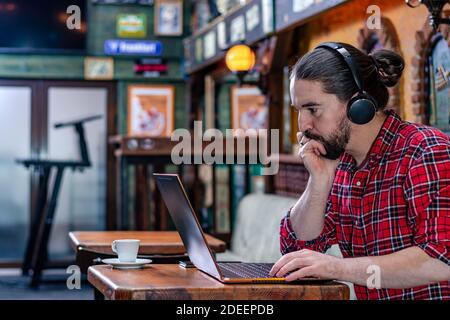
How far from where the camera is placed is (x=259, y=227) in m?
5.65

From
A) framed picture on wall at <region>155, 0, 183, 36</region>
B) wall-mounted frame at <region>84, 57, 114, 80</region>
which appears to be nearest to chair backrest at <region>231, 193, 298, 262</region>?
wall-mounted frame at <region>84, 57, 114, 80</region>

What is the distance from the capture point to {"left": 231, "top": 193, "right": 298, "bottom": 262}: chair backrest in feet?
17.2

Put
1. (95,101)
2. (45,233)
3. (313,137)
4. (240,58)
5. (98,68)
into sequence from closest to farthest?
(313,137) < (240,58) < (45,233) < (98,68) < (95,101)

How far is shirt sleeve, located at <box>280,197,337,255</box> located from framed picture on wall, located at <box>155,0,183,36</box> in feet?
24.7

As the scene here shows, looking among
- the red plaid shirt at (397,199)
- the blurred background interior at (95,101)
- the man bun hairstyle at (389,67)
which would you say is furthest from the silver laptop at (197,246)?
the blurred background interior at (95,101)

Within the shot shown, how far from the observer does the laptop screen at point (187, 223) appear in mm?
2236

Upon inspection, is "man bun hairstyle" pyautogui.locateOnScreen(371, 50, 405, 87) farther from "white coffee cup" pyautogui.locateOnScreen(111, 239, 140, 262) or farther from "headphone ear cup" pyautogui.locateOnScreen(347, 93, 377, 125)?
"white coffee cup" pyautogui.locateOnScreen(111, 239, 140, 262)

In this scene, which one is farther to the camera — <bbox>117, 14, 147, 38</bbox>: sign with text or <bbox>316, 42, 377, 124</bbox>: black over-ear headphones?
<bbox>117, 14, 147, 38</bbox>: sign with text

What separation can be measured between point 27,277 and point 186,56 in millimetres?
3079

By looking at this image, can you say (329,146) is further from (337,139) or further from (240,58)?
(240,58)

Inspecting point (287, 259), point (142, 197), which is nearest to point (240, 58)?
point (142, 197)

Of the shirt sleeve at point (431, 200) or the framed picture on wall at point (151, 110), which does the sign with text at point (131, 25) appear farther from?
the shirt sleeve at point (431, 200)

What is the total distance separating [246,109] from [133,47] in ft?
5.13

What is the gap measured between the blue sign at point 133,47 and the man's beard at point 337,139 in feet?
24.6
